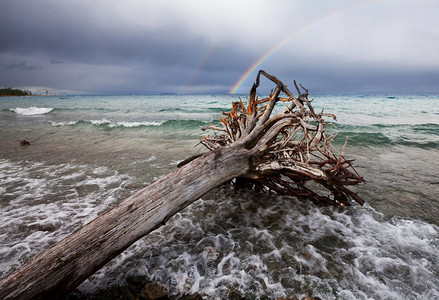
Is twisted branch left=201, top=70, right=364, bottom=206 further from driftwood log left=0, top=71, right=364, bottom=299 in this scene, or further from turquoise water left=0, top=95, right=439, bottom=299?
turquoise water left=0, top=95, right=439, bottom=299

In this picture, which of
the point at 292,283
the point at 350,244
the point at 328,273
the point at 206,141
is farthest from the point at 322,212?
the point at 206,141

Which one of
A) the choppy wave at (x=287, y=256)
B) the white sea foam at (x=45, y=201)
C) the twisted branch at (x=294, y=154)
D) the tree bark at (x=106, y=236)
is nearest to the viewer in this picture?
the tree bark at (x=106, y=236)

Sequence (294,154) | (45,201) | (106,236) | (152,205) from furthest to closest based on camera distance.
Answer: (45,201)
(294,154)
(152,205)
(106,236)

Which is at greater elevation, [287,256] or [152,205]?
[152,205]

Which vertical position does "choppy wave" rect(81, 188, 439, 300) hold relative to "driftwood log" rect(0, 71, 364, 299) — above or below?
below

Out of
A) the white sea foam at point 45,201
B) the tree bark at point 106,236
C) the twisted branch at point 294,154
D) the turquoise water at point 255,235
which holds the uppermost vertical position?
the twisted branch at point 294,154

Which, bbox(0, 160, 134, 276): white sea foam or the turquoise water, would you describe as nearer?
the turquoise water

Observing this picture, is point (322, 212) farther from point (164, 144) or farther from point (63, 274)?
point (164, 144)

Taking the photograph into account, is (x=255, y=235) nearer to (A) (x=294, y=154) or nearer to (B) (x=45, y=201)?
(A) (x=294, y=154)

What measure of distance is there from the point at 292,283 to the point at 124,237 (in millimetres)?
2009

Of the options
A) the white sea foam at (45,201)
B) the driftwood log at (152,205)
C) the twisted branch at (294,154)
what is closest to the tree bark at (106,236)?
the driftwood log at (152,205)

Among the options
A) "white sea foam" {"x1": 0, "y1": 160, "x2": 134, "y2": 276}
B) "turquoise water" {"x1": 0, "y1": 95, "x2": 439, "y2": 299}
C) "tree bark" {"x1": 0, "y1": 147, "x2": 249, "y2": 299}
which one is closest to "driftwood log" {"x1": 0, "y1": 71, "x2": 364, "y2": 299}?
"tree bark" {"x1": 0, "y1": 147, "x2": 249, "y2": 299}

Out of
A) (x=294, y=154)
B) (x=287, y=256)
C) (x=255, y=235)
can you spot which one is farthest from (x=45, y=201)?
(x=294, y=154)

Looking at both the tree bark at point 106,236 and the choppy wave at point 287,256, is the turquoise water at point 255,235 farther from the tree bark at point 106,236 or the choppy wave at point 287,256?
the tree bark at point 106,236
